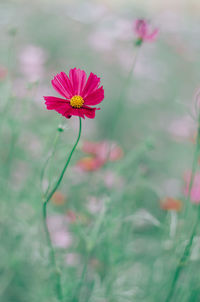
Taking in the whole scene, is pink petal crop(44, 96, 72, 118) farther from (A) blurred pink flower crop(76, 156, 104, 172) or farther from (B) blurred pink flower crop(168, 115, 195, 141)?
(B) blurred pink flower crop(168, 115, 195, 141)

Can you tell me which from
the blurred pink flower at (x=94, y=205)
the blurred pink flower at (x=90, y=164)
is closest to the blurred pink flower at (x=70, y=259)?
the blurred pink flower at (x=94, y=205)

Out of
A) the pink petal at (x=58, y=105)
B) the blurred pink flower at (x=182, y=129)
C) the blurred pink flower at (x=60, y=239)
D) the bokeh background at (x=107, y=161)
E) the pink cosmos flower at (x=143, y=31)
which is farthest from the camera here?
the blurred pink flower at (x=182, y=129)

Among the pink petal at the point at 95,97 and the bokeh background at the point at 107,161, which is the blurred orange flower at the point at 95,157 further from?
the pink petal at the point at 95,97

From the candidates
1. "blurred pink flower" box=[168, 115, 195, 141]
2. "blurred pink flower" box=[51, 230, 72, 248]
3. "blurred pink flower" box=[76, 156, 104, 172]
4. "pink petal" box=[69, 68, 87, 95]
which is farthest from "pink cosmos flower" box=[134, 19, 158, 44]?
"blurred pink flower" box=[168, 115, 195, 141]

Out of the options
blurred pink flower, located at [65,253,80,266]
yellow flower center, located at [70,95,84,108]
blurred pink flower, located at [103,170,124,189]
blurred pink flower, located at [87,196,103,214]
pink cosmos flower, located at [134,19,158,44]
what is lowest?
blurred pink flower, located at [65,253,80,266]

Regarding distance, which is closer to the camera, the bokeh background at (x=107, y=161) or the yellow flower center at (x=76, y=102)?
the yellow flower center at (x=76, y=102)

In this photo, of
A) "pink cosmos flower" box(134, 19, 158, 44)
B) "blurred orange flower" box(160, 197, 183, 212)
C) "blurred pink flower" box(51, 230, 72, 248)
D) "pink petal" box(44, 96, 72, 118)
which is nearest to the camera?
"pink petal" box(44, 96, 72, 118)

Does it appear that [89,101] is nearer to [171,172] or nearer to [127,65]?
[171,172]
